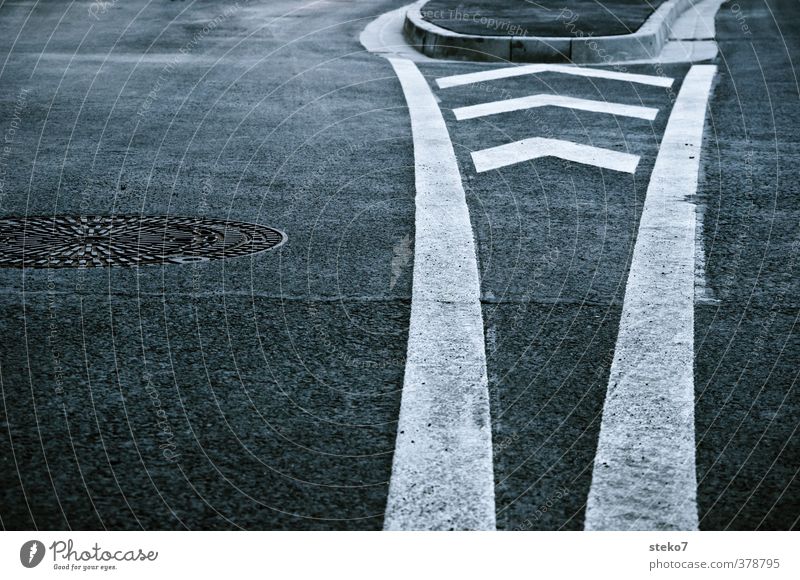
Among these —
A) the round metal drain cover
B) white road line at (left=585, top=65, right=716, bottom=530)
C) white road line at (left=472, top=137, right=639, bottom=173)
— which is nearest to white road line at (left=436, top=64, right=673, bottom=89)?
white road line at (left=472, top=137, right=639, bottom=173)

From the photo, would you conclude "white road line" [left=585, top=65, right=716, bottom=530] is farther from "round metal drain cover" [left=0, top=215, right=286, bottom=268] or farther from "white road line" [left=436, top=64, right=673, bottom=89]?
"white road line" [left=436, top=64, right=673, bottom=89]

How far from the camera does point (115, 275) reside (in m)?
5.08

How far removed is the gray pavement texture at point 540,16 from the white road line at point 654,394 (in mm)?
8232

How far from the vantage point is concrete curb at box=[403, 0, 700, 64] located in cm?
1297

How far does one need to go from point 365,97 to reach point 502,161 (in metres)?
2.65

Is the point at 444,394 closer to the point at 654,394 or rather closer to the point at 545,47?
the point at 654,394

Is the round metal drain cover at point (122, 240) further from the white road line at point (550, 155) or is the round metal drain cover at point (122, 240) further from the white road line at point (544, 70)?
the white road line at point (544, 70)

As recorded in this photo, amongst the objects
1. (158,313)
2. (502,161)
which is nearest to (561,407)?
(158,313)

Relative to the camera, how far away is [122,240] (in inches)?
222

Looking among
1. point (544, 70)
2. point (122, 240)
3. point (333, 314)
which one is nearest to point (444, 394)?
point (333, 314)

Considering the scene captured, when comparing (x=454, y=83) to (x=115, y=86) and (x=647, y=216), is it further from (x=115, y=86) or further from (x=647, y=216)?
(x=647, y=216)

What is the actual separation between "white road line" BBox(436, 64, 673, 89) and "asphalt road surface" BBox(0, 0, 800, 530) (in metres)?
1.15

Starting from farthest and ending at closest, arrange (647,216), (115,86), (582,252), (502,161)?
1. (115,86)
2. (502,161)
3. (647,216)
4. (582,252)

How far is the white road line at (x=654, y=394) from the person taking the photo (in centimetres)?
315
